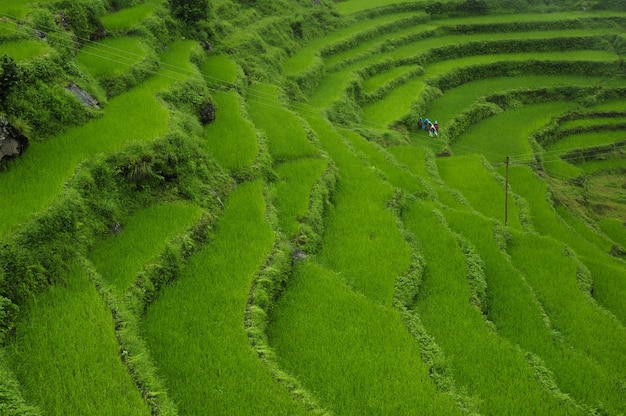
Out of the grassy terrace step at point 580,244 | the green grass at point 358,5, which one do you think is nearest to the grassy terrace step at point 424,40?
the green grass at point 358,5

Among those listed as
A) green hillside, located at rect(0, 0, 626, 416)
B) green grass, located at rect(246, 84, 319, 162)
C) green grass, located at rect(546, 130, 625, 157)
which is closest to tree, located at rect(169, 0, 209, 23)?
green hillside, located at rect(0, 0, 626, 416)

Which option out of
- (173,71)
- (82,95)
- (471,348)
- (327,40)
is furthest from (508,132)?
(82,95)

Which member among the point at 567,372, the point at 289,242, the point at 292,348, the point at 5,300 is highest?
the point at 5,300

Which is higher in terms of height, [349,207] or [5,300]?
[5,300]

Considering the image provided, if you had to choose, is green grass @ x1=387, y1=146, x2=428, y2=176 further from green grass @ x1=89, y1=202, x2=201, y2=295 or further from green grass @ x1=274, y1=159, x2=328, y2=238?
green grass @ x1=89, y1=202, x2=201, y2=295

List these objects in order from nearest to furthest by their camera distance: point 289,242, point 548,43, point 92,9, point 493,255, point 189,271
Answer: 1. point 189,271
2. point 289,242
3. point 493,255
4. point 92,9
5. point 548,43

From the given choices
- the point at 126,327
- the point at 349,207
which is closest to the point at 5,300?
the point at 126,327

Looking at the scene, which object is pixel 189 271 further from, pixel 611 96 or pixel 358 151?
pixel 611 96

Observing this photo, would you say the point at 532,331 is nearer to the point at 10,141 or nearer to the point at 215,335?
the point at 215,335

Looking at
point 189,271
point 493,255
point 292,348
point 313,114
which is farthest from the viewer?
point 313,114
